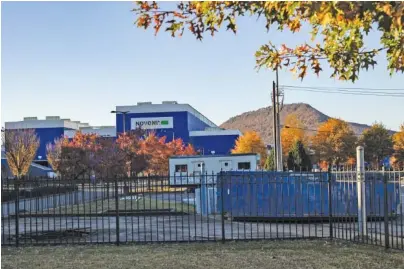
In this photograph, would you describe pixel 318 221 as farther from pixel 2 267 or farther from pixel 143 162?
pixel 143 162

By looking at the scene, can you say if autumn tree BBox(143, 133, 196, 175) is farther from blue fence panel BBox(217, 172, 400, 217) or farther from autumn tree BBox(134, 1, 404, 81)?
autumn tree BBox(134, 1, 404, 81)

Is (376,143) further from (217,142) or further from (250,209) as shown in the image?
(250,209)

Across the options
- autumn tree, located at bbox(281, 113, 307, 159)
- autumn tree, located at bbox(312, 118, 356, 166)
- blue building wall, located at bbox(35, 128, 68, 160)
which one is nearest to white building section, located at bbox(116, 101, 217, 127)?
blue building wall, located at bbox(35, 128, 68, 160)

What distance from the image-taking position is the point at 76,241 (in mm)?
12438

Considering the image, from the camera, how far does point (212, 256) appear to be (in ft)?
32.2

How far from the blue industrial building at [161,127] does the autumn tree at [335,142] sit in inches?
949

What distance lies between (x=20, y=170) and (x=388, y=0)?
48.2 m

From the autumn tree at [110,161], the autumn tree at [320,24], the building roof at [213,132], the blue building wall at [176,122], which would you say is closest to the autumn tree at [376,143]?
the building roof at [213,132]

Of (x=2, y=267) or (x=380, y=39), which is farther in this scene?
(x=2, y=267)

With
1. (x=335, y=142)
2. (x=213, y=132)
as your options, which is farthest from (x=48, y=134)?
(x=335, y=142)

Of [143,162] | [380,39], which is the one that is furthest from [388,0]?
[143,162]

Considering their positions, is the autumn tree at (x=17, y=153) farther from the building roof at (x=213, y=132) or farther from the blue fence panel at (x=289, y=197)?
the building roof at (x=213, y=132)

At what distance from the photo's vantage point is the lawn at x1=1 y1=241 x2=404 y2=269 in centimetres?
905

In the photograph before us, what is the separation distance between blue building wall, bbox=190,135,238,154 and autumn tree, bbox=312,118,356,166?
2449 centimetres
